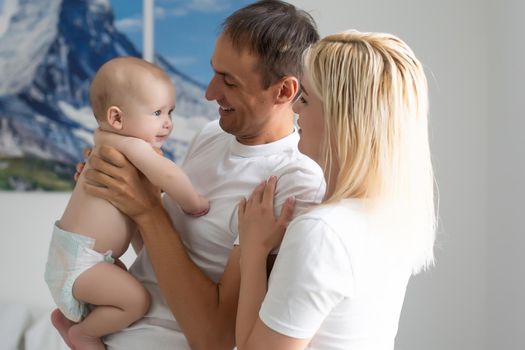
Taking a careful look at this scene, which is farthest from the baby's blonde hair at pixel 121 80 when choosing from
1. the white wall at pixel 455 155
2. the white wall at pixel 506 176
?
the white wall at pixel 455 155

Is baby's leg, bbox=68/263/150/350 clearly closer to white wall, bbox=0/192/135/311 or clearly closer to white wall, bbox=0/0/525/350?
white wall, bbox=0/0/525/350

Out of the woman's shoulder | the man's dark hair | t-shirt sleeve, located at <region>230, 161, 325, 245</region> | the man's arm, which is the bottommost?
the man's arm

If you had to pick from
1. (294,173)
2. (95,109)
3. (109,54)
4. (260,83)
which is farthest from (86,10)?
(294,173)

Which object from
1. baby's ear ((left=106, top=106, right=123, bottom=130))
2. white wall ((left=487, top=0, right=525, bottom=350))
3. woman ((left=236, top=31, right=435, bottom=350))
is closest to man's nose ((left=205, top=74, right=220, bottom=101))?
baby's ear ((left=106, top=106, right=123, bottom=130))

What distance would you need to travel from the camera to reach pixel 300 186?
1.41m

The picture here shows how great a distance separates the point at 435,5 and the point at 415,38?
0.51 feet

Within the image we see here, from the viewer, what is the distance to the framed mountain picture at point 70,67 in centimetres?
308

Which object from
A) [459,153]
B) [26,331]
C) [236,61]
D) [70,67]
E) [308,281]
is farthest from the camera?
[70,67]

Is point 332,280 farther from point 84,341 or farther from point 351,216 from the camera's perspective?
point 84,341

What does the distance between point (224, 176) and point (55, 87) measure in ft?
6.09

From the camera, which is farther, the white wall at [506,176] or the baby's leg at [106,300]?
the white wall at [506,176]

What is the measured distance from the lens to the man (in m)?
1.47

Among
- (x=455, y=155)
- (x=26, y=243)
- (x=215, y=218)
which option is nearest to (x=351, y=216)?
(x=215, y=218)

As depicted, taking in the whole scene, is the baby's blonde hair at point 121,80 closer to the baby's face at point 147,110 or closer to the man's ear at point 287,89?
the baby's face at point 147,110
